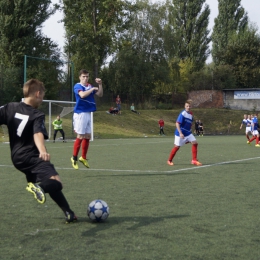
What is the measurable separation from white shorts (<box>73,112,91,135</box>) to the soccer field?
1.30 metres

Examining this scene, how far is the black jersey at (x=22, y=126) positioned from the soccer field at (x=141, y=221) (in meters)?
0.76

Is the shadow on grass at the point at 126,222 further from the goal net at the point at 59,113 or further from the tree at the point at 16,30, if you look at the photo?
the tree at the point at 16,30

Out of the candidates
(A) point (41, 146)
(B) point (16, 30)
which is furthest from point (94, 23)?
(A) point (41, 146)

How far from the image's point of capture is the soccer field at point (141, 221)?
4.43 metres

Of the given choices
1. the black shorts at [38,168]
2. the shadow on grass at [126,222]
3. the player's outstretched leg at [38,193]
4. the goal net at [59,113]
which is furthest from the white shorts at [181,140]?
the goal net at [59,113]

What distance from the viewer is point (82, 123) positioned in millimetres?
10844

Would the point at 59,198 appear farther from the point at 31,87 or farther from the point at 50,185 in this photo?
the point at 31,87

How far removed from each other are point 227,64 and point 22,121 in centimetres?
6300

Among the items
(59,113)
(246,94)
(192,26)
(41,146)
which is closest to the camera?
(41,146)

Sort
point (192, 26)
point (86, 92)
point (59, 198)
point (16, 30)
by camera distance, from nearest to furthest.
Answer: point (59, 198) → point (86, 92) → point (16, 30) → point (192, 26)

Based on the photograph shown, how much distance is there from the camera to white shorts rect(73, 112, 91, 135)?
10828 millimetres

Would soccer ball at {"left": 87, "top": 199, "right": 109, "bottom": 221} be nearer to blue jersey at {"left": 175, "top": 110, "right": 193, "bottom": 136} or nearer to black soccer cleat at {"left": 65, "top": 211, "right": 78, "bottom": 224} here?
black soccer cleat at {"left": 65, "top": 211, "right": 78, "bottom": 224}

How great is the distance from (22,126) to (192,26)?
65.0 m

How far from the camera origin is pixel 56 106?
2950cm
